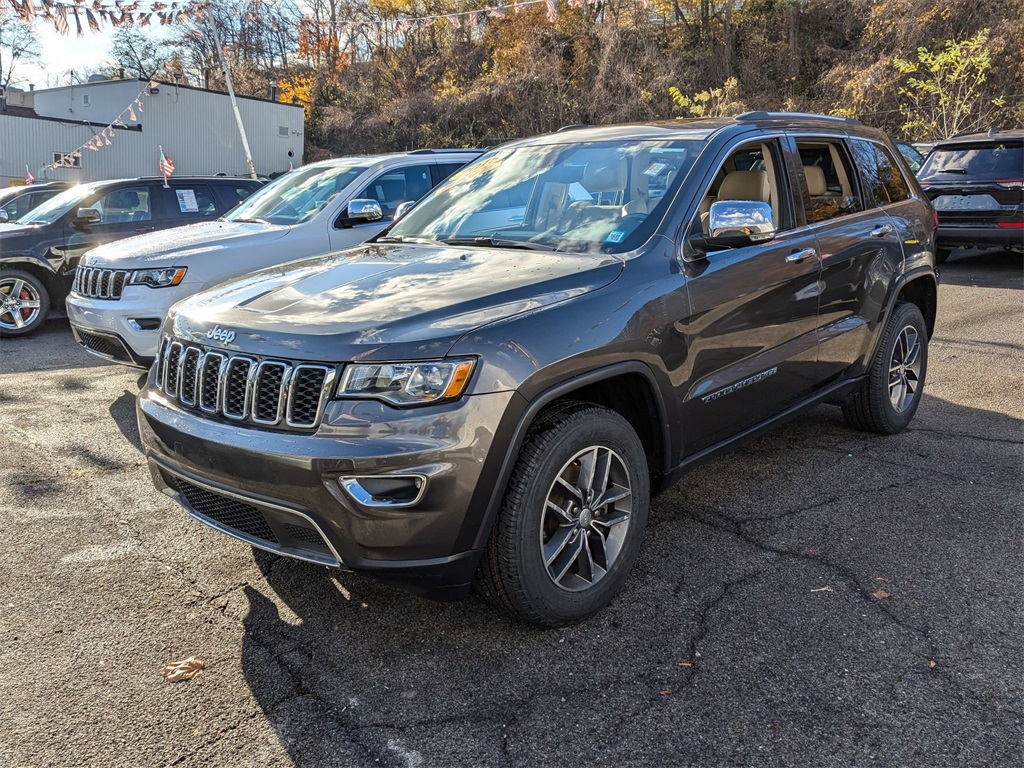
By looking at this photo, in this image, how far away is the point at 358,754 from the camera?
95.0 inches

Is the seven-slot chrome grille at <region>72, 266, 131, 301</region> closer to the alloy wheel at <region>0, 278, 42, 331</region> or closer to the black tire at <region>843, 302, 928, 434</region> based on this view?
the alloy wheel at <region>0, 278, 42, 331</region>

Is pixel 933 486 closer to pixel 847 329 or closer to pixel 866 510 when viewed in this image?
pixel 866 510

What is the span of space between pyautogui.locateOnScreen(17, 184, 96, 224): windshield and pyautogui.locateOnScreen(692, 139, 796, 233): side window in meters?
7.97

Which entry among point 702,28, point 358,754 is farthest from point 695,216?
point 702,28

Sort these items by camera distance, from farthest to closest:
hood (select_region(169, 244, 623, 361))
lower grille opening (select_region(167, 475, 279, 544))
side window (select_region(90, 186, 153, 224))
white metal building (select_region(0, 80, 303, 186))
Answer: white metal building (select_region(0, 80, 303, 186)) < side window (select_region(90, 186, 153, 224)) < lower grille opening (select_region(167, 475, 279, 544)) < hood (select_region(169, 244, 623, 361))

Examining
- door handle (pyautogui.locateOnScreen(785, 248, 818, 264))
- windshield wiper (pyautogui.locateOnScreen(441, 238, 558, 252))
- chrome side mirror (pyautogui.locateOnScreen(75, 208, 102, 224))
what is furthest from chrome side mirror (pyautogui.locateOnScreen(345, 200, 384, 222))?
chrome side mirror (pyautogui.locateOnScreen(75, 208, 102, 224))

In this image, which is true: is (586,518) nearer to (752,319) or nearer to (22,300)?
(752,319)

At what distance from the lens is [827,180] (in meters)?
→ 4.58

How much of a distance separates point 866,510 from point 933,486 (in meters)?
0.57

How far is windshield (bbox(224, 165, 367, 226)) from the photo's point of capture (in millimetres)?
7312

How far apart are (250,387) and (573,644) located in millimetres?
1460

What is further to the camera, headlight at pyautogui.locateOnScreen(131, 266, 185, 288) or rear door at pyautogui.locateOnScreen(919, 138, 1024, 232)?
rear door at pyautogui.locateOnScreen(919, 138, 1024, 232)

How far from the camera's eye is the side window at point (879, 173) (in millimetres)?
4910

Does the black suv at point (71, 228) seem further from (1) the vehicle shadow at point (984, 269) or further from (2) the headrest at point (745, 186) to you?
(1) the vehicle shadow at point (984, 269)
